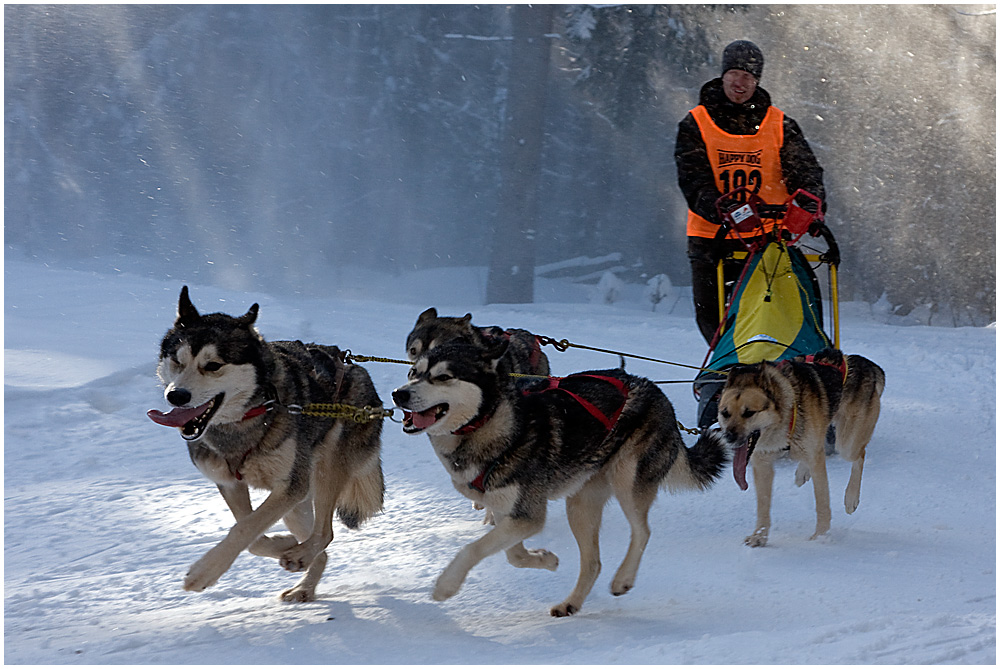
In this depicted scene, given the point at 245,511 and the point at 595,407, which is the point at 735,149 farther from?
the point at 245,511

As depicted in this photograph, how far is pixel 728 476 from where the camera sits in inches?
180

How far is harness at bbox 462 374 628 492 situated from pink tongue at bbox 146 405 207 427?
2.51 feet

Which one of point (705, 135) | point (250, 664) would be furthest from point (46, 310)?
point (250, 664)

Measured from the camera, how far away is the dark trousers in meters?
4.54

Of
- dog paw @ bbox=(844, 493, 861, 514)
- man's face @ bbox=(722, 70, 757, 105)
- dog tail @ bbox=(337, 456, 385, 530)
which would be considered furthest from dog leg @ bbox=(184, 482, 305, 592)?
man's face @ bbox=(722, 70, 757, 105)

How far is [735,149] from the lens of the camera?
453 centimetres

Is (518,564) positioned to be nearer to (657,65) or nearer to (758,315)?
(758,315)

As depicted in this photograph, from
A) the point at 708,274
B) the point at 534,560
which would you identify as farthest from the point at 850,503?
the point at 534,560

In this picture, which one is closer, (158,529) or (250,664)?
(250,664)

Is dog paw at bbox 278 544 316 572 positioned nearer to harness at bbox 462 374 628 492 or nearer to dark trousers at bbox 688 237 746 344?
harness at bbox 462 374 628 492

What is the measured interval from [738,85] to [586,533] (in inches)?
102

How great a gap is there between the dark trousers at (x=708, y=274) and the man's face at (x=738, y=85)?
28.7 inches

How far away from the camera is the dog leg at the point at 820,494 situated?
11.5 feet

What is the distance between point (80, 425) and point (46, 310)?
4.16 meters
